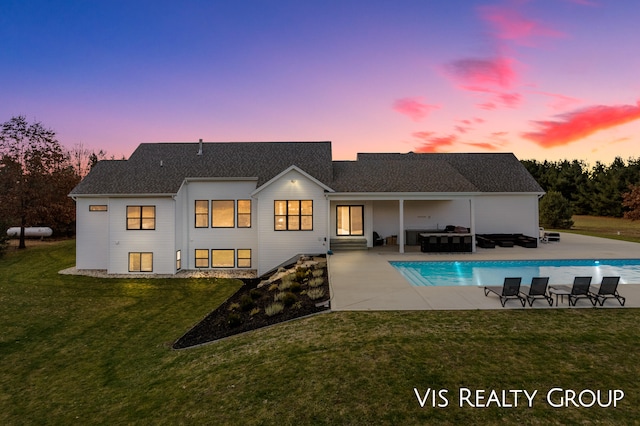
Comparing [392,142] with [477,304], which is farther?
[392,142]

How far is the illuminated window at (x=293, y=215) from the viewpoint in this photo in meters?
18.8

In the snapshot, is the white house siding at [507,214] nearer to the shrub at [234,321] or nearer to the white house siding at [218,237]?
the white house siding at [218,237]

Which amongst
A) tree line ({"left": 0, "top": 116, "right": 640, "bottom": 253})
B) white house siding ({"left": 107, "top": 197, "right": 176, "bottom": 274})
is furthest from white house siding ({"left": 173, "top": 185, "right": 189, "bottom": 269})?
tree line ({"left": 0, "top": 116, "right": 640, "bottom": 253})

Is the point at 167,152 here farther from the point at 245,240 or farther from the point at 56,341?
the point at 56,341

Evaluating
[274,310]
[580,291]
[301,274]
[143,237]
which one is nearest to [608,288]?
[580,291]

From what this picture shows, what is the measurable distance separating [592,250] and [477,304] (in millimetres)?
15548

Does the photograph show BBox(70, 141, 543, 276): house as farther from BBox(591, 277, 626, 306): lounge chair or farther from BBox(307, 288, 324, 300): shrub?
BBox(591, 277, 626, 306): lounge chair

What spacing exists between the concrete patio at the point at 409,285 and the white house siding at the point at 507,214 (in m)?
3.35

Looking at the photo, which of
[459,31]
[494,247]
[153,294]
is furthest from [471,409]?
[459,31]

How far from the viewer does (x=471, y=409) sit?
4.70m

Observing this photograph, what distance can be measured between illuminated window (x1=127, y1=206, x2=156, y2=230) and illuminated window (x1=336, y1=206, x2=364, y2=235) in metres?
11.4

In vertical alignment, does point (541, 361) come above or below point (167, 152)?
below

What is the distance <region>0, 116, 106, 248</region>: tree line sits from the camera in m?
30.0

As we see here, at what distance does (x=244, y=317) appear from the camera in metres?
10.4
